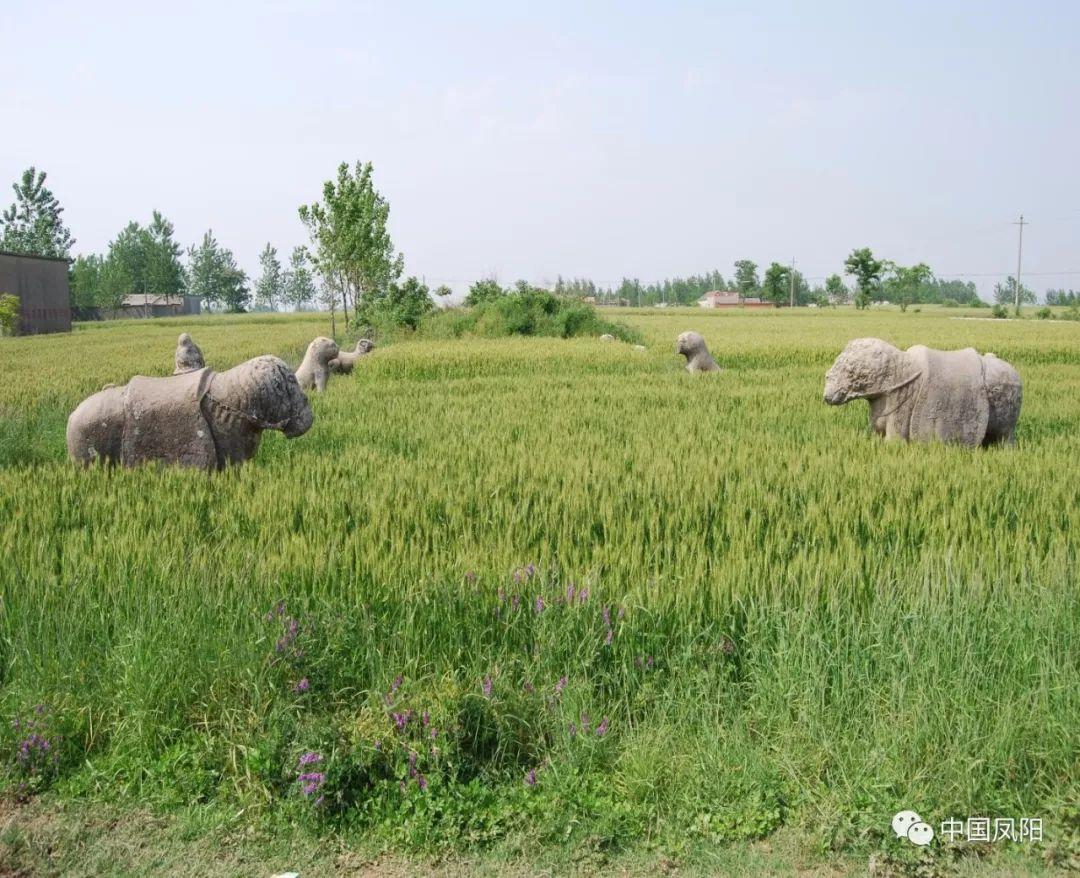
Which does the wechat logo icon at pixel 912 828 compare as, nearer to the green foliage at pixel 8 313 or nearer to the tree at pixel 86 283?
the green foliage at pixel 8 313

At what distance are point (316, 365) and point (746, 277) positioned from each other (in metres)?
94.0

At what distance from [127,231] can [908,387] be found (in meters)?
92.9

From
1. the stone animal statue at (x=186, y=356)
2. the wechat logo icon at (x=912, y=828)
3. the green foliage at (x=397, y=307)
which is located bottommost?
the wechat logo icon at (x=912, y=828)

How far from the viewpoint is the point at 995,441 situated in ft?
25.9

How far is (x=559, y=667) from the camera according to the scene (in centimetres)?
350

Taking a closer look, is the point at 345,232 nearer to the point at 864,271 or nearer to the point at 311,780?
the point at 311,780

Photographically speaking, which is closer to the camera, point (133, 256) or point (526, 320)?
point (526, 320)

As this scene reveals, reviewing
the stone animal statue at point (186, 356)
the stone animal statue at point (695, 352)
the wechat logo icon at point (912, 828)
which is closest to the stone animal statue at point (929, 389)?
the wechat logo icon at point (912, 828)

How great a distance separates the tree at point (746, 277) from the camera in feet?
331

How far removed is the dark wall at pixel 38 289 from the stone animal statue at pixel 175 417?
115 feet

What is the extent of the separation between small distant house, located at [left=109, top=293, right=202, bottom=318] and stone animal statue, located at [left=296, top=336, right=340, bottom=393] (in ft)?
211

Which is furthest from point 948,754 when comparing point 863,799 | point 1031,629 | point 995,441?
point 995,441

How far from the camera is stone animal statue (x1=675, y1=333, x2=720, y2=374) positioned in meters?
15.2

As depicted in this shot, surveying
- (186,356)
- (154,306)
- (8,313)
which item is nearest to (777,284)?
(154,306)
